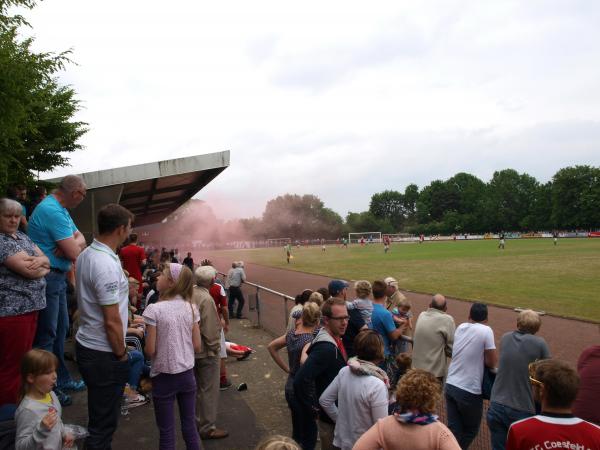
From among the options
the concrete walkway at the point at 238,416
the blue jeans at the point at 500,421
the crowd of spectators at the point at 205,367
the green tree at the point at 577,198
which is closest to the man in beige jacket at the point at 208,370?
the crowd of spectators at the point at 205,367

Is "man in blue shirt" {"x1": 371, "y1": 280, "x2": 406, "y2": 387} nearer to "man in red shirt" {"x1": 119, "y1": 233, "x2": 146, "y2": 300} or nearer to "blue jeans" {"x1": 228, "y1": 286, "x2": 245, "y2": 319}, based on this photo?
"man in red shirt" {"x1": 119, "y1": 233, "x2": 146, "y2": 300}

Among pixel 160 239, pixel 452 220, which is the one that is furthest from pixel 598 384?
pixel 452 220

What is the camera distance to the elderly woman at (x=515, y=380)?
161 inches

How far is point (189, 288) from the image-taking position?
380 cm

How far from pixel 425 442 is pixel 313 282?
20589 mm

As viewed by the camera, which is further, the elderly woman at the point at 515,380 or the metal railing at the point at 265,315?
the metal railing at the point at 265,315

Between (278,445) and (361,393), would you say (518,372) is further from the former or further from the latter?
(278,445)

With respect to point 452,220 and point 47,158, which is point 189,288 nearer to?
point 47,158

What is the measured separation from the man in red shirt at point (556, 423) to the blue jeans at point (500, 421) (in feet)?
5.71

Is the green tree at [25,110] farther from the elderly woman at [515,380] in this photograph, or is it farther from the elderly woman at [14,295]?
the elderly woman at [515,380]

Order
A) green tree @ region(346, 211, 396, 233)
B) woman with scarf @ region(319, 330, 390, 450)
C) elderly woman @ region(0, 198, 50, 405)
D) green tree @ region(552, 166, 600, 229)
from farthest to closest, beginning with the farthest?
green tree @ region(346, 211, 396, 233), green tree @ region(552, 166, 600, 229), elderly woman @ region(0, 198, 50, 405), woman with scarf @ region(319, 330, 390, 450)

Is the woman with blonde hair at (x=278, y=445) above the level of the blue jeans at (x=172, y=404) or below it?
above

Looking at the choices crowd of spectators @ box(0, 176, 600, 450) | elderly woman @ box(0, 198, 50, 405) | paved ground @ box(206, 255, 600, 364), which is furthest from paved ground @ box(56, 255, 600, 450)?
elderly woman @ box(0, 198, 50, 405)

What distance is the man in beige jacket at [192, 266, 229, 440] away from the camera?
15.6 feet
